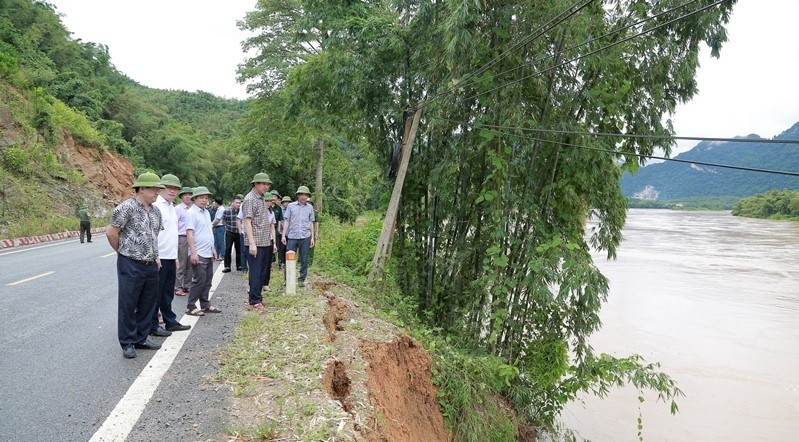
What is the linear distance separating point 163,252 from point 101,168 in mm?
28654

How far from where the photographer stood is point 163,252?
554cm

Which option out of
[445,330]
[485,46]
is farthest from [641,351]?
[485,46]

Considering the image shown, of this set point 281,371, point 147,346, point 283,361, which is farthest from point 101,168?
point 281,371

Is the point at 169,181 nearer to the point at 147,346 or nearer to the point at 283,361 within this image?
the point at 147,346

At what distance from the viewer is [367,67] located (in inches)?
329

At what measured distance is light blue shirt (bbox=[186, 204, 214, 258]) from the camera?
21.3 feet

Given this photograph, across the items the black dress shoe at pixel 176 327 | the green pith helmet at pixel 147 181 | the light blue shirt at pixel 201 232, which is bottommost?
the black dress shoe at pixel 176 327

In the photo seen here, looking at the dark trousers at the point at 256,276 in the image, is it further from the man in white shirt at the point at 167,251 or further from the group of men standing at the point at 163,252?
the man in white shirt at the point at 167,251

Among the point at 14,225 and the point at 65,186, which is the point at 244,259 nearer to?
the point at 14,225

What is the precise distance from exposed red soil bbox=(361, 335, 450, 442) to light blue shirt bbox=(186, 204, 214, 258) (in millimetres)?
A: 2643

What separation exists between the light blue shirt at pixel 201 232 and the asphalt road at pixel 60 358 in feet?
2.84

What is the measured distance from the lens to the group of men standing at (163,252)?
4.74 metres

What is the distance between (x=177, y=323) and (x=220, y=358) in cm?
137

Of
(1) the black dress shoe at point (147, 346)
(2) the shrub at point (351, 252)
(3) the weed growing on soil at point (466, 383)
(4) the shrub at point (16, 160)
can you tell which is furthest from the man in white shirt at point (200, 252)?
(4) the shrub at point (16, 160)
